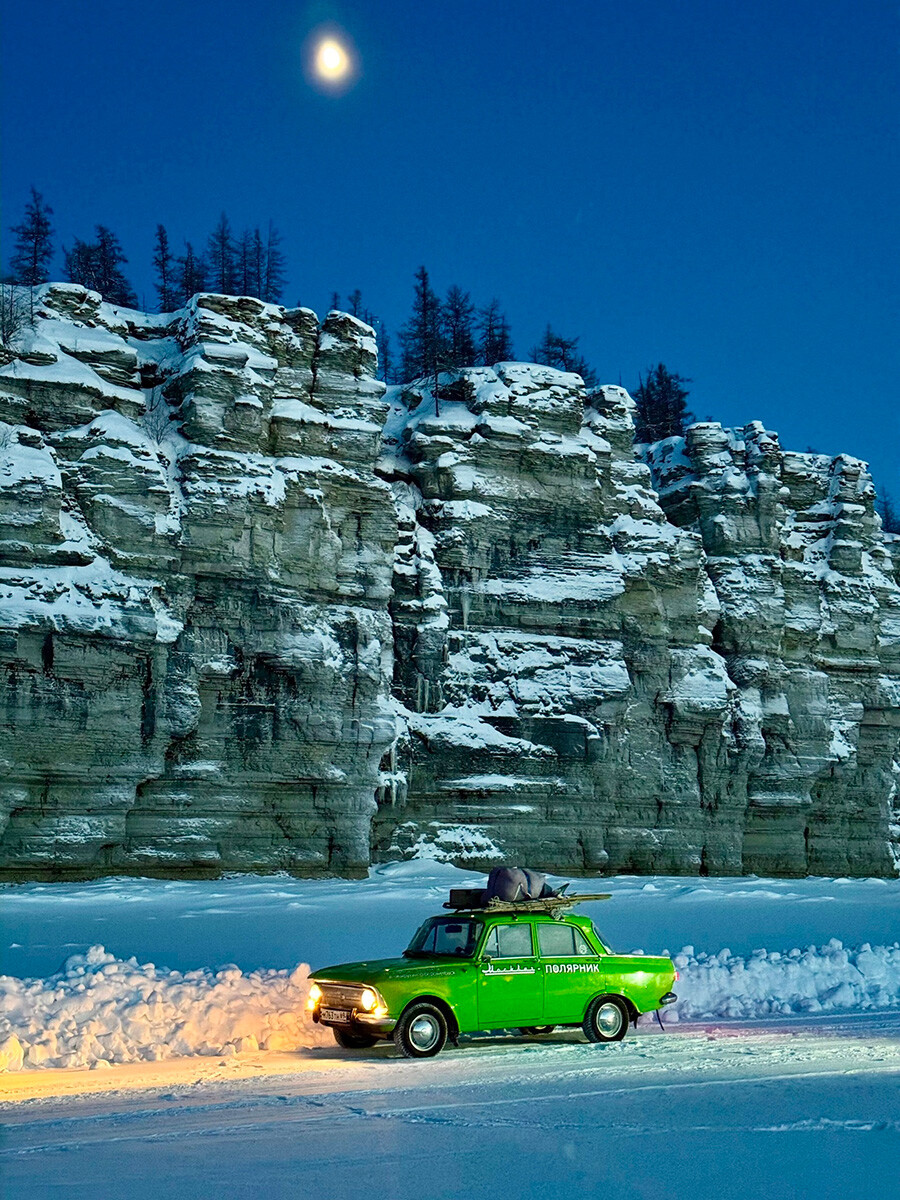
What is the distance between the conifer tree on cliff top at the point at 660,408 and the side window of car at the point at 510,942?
228ft

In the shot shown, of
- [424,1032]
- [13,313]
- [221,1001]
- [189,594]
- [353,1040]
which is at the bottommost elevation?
[353,1040]

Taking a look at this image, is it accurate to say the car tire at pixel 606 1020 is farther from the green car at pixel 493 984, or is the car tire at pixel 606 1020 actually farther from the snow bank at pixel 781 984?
the snow bank at pixel 781 984

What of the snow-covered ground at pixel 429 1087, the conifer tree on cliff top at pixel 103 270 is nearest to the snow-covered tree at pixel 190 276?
the conifer tree on cliff top at pixel 103 270

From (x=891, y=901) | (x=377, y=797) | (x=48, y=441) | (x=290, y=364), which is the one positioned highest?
(x=290, y=364)

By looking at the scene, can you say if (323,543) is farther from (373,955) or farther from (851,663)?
(851,663)

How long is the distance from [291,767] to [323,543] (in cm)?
850

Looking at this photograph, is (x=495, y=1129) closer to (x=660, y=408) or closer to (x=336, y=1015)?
(x=336, y=1015)

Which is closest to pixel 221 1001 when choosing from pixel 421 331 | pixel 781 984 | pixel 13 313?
pixel 781 984

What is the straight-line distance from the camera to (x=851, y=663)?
64.8 m

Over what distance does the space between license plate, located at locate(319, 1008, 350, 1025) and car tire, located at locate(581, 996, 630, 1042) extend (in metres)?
2.96

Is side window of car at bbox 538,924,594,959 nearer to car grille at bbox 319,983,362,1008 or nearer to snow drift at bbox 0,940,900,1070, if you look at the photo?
car grille at bbox 319,983,362,1008

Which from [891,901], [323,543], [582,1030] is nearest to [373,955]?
[582,1030]

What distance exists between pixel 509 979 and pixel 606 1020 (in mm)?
1447

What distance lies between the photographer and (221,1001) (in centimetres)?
1476
